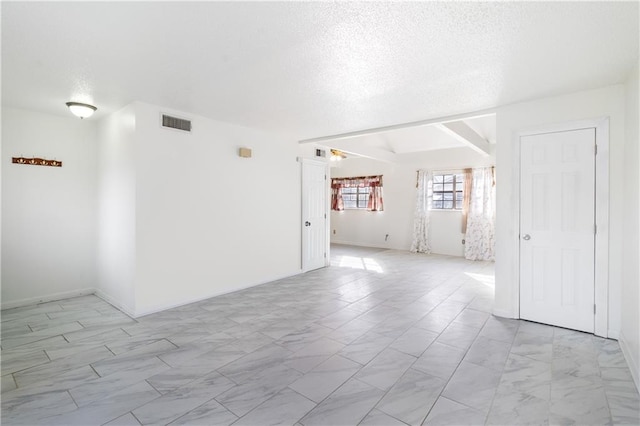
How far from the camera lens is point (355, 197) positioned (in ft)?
32.4

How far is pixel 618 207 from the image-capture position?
9.66 feet

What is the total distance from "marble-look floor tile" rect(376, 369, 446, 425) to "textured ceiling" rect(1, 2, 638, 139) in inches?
98.2

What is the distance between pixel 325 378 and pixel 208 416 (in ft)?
2.78

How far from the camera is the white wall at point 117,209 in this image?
3641mm

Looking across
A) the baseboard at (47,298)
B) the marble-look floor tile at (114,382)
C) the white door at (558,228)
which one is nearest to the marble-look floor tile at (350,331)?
the marble-look floor tile at (114,382)

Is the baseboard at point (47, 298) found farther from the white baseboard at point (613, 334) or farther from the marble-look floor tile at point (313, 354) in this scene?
the white baseboard at point (613, 334)

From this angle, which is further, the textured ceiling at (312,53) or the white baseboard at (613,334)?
the white baseboard at (613,334)

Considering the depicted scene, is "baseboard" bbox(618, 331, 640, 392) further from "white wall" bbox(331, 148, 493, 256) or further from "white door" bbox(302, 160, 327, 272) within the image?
"white wall" bbox(331, 148, 493, 256)

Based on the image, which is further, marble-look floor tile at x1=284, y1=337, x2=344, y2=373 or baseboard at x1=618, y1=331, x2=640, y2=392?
marble-look floor tile at x1=284, y1=337, x2=344, y2=373

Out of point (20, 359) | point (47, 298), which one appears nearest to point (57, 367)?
point (20, 359)

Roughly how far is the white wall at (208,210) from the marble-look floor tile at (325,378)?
2.36 meters

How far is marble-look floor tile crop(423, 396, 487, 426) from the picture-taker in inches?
72.6

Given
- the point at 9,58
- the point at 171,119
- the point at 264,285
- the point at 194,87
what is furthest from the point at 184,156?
the point at 264,285

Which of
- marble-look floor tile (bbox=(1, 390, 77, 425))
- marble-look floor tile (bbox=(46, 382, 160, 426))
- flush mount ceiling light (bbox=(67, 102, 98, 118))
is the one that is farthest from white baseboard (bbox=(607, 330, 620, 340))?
flush mount ceiling light (bbox=(67, 102, 98, 118))
